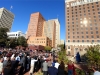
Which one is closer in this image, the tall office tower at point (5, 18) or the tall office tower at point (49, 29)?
the tall office tower at point (5, 18)

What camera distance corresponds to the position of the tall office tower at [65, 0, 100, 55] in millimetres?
56719

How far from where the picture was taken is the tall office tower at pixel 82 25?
56.7 metres

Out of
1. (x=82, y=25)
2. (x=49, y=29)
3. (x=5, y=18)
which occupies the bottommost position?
(x=82, y=25)

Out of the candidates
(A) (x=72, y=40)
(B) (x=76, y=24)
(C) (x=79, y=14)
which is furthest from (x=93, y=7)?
(A) (x=72, y=40)

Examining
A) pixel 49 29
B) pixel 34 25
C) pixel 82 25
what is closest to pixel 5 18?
pixel 34 25

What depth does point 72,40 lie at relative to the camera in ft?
196

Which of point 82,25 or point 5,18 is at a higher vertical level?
point 5,18

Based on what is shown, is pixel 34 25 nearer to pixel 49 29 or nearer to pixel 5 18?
pixel 49 29

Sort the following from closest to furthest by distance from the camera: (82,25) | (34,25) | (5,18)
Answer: (82,25), (34,25), (5,18)

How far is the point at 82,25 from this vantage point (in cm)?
6000

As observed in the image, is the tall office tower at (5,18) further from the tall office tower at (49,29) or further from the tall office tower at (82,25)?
the tall office tower at (82,25)

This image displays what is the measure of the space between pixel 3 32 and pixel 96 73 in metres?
62.5

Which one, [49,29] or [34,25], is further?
[49,29]

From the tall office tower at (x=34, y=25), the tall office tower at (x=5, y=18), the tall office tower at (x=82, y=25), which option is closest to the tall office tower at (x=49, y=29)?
the tall office tower at (x=34, y=25)
